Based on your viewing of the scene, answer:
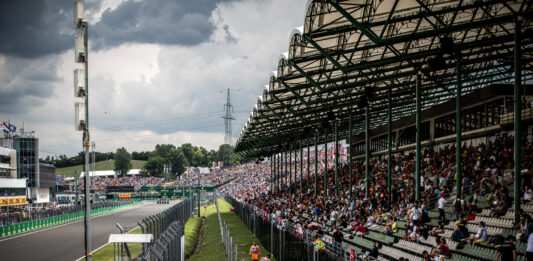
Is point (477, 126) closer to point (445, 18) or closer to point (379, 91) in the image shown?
point (379, 91)

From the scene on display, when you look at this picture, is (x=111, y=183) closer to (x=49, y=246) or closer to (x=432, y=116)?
(x=49, y=246)

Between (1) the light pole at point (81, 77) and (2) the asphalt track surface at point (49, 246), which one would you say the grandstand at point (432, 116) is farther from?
(2) the asphalt track surface at point (49, 246)

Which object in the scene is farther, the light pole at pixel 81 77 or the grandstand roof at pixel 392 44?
the grandstand roof at pixel 392 44

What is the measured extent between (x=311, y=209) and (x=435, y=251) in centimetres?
2040

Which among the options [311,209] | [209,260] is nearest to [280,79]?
[209,260]

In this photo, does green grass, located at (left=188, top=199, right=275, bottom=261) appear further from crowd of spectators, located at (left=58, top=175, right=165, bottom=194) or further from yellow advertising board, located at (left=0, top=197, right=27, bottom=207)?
crowd of spectators, located at (left=58, top=175, right=165, bottom=194)

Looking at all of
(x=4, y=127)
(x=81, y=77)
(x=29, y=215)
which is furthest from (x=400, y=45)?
(x=4, y=127)

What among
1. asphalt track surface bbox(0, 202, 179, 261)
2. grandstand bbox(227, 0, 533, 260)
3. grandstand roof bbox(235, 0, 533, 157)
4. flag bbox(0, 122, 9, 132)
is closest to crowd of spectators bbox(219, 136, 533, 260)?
grandstand bbox(227, 0, 533, 260)

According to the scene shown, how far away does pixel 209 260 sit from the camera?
2316 cm

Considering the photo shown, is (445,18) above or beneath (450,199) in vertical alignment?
above

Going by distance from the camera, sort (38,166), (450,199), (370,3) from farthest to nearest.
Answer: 1. (38,166)
2. (450,199)
3. (370,3)

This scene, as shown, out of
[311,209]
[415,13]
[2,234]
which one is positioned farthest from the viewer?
[2,234]

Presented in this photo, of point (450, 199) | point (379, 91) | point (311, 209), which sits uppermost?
point (379, 91)

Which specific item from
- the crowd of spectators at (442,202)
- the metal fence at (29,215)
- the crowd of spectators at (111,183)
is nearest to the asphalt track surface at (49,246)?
the metal fence at (29,215)
